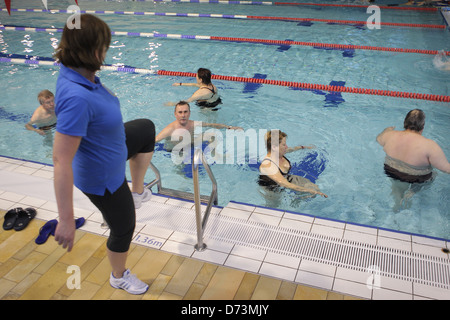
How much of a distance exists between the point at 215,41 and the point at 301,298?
7.77 metres

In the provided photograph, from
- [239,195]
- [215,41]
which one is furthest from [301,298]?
[215,41]

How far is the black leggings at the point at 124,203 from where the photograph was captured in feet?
6.47

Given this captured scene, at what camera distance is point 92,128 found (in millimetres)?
1678

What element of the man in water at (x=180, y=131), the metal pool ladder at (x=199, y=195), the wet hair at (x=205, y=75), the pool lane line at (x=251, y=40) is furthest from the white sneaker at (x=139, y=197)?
the pool lane line at (x=251, y=40)

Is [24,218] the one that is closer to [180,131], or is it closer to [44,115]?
[180,131]

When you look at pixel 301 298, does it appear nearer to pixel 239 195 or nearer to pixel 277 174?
pixel 277 174

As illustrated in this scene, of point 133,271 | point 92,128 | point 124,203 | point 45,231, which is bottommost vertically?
point 133,271

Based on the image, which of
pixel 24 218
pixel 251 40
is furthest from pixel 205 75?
pixel 251 40

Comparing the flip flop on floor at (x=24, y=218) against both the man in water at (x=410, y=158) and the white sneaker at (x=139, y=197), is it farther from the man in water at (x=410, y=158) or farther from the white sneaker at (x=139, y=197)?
the man in water at (x=410, y=158)

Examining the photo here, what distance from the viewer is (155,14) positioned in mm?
11891

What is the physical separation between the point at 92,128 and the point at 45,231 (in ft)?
5.78

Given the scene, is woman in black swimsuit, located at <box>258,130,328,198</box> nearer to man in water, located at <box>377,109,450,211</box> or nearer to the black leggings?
man in water, located at <box>377,109,450,211</box>

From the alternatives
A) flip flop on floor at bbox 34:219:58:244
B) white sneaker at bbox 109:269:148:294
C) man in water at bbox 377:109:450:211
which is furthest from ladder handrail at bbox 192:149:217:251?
man in water at bbox 377:109:450:211

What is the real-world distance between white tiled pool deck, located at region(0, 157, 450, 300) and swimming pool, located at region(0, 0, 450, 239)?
1.04 meters
